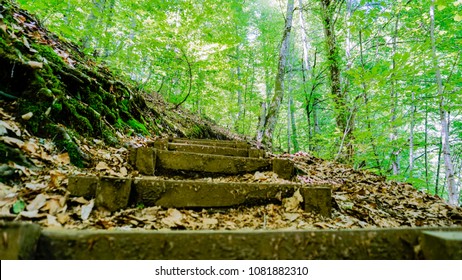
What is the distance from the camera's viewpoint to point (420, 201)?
3074 mm

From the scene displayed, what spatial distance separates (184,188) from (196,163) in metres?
0.88

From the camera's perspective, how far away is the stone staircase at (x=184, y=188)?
1795 millimetres

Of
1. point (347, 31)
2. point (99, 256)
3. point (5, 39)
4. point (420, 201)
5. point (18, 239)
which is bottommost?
point (420, 201)

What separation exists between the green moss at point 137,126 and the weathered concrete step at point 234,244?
3.80 metres

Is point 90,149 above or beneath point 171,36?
beneath

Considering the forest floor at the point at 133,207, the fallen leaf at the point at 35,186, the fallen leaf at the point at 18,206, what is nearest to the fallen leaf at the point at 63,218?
the forest floor at the point at 133,207

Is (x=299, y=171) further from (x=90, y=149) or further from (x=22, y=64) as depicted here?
(x=22, y=64)

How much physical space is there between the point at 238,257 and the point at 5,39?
338 cm

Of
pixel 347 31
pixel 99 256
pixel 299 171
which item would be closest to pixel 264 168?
pixel 299 171

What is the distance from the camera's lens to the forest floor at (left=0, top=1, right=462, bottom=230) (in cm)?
169

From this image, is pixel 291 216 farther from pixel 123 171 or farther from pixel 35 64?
pixel 35 64

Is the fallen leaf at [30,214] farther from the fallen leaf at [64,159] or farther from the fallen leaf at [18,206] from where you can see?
the fallen leaf at [64,159]

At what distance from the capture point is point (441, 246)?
0.91m

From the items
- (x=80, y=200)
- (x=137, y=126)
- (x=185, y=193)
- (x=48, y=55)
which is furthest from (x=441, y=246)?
(x=137, y=126)
